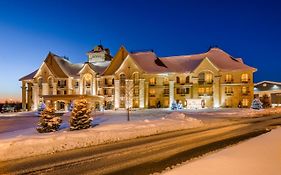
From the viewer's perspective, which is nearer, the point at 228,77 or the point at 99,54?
the point at 228,77

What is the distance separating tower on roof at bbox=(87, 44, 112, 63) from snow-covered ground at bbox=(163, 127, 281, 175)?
66182mm

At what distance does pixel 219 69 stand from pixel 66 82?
110ft

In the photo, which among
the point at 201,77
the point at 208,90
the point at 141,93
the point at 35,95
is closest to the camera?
the point at 208,90

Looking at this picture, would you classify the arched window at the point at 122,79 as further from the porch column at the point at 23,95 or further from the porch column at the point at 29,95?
the porch column at the point at 23,95

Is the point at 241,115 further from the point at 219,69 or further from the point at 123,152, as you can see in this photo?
the point at 123,152

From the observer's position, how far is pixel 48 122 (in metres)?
24.8

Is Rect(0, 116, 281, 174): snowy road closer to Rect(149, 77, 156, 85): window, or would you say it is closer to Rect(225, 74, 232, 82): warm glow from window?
Rect(225, 74, 232, 82): warm glow from window

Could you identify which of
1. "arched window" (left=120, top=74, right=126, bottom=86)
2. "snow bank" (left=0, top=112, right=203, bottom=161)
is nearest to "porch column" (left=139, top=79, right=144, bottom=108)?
"arched window" (left=120, top=74, right=126, bottom=86)

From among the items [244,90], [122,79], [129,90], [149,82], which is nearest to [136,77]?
[149,82]

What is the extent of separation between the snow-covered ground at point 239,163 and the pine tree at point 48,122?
51.0ft

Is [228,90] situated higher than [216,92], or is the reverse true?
[228,90]

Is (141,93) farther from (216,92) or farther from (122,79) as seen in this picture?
(216,92)

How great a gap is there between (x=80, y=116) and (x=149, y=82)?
3756 centimetres

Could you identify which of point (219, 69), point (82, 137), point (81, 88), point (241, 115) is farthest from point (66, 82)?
point (82, 137)
